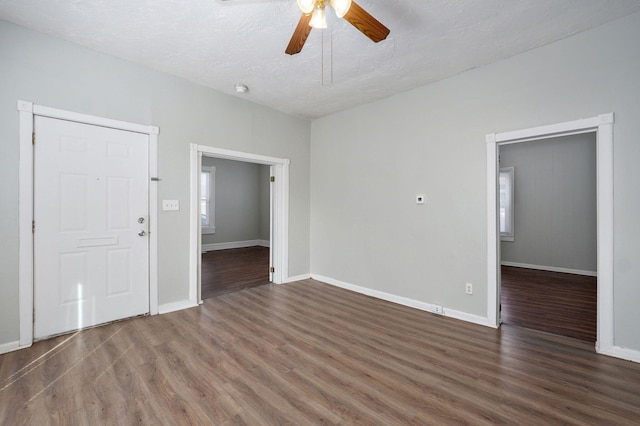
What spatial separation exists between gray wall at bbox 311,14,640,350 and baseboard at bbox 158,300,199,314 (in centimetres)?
208

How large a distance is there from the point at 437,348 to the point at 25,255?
12.3 ft

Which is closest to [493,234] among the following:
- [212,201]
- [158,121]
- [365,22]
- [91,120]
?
[365,22]

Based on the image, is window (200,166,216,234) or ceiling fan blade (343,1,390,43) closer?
ceiling fan blade (343,1,390,43)

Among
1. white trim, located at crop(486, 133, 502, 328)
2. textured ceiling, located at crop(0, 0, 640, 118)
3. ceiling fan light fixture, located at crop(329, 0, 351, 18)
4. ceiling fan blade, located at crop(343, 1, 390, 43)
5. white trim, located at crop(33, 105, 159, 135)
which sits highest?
textured ceiling, located at crop(0, 0, 640, 118)

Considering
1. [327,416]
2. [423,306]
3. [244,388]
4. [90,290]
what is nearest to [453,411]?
[327,416]

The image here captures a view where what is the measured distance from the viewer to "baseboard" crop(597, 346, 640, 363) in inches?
90.3

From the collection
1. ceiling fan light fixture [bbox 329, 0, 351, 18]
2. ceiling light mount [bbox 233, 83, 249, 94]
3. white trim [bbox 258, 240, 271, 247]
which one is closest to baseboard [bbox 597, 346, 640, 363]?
ceiling fan light fixture [bbox 329, 0, 351, 18]

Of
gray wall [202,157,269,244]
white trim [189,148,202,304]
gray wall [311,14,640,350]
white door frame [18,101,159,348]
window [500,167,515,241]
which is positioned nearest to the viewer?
gray wall [311,14,640,350]

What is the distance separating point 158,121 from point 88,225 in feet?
4.39

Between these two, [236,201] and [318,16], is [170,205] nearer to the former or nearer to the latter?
[318,16]

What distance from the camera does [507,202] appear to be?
20.5 ft

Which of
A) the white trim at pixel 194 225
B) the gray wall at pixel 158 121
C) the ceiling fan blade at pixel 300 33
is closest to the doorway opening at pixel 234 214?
the white trim at pixel 194 225

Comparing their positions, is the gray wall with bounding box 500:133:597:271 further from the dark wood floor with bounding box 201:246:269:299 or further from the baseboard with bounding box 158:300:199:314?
the baseboard with bounding box 158:300:199:314

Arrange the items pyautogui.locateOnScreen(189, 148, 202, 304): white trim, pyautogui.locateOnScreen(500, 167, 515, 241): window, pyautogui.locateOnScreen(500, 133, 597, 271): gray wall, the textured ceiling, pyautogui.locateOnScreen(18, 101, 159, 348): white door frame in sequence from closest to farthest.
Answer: the textured ceiling, pyautogui.locateOnScreen(18, 101, 159, 348): white door frame, pyautogui.locateOnScreen(189, 148, 202, 304): white trim, pyautogui.locateOnScreen(500, 133, 597, 271): gray wall, pyautogui.locateOnScreen(500, 167, 515, 241): window
